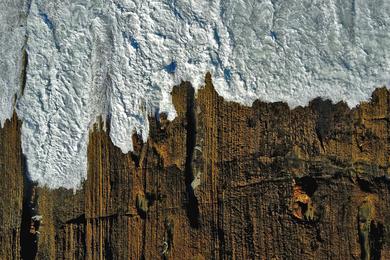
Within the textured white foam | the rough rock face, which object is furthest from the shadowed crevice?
the textured white foam

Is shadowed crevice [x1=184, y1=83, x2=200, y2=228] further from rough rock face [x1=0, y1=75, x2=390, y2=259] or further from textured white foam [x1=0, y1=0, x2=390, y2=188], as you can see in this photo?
textured white foam [x1=0, y1=0, x2=390, y2=188]

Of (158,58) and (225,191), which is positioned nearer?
(225,191)

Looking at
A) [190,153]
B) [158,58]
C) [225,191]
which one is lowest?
[225,191]

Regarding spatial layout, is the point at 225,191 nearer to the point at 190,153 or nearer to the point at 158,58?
the point at 190,153

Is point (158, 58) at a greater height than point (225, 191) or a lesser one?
greater

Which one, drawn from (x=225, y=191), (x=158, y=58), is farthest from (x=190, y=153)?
(x=158, y=58)

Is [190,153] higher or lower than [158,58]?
lower

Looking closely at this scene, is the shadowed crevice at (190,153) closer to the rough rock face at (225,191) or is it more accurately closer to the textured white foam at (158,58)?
the rough rock face at (225,191)
